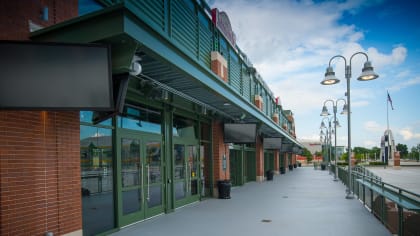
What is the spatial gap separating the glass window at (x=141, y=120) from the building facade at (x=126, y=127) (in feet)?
0.10

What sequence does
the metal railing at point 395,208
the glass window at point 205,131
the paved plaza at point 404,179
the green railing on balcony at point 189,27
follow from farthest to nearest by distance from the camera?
the paved plaza at point 404,179 → the glass window at point 205,131 → the metal railing at point 395,208 → the green railing on balcony at point 189,27

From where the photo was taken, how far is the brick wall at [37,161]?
471cm

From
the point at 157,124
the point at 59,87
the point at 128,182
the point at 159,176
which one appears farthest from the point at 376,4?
the point at 59,87

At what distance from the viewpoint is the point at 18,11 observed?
495 cm

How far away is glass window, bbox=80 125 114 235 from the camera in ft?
22.9

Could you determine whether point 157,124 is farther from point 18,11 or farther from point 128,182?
point 18,11

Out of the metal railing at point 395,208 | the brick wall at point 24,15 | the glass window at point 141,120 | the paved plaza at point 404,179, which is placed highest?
the brick wall at point 24,15

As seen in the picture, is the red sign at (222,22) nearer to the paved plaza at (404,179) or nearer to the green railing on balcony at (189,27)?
the green railing on balcony at (189,27)

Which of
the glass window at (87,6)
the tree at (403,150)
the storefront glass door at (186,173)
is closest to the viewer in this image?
the glass window at (87,6)

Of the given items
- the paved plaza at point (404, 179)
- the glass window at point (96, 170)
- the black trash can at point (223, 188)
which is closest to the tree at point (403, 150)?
the paved plaza at point (404, 179)

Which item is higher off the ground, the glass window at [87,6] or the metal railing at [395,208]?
the glass window at [87,6]

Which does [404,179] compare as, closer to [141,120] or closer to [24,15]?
[141,120]

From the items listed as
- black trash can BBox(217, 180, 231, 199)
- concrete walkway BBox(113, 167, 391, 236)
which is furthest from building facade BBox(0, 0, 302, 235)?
concrete walkway BBox(113, 167, 391, 236)

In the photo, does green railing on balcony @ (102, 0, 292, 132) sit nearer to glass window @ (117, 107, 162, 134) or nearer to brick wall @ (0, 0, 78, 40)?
brick wall @ (0, 0, 78, 40)
